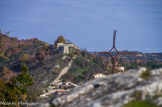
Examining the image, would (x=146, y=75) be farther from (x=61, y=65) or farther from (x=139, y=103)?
(x=61, y=65)

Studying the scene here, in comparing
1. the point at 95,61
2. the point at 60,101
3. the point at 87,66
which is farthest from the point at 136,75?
the point at 95,61

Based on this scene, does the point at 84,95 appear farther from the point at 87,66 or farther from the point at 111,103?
the point at 87,66

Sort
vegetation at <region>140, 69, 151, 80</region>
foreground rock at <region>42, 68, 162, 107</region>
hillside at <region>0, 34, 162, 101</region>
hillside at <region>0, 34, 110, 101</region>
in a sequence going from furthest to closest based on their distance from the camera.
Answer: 1. hillside at <region>0, 34, 110, 101</region>
2. hillside at <region>0, 34, 162, 101</region>
3. vegetation at <region>140, 69, 151, 80</region>
4. foreground rock at <region>42, 68, 162, 107</region>

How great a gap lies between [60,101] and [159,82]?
7.08 feet

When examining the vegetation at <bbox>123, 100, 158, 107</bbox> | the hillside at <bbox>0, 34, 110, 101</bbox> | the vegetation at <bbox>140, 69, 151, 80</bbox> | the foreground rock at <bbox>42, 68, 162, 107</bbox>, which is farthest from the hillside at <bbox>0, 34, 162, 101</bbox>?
Result: the vegetation at <bbox>123, 100, 158, 107</bbox>

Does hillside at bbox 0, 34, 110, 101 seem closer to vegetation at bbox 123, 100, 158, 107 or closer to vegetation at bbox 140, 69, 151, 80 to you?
vegetation at bbox 140, 69, 151, 80

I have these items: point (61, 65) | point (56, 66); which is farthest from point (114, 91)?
point (61, 65)

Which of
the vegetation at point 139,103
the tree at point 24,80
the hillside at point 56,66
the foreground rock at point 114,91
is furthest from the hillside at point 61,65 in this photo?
the vegetation at point 139,103

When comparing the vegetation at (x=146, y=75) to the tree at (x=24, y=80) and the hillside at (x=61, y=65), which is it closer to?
the tree at (x=24, y=80)

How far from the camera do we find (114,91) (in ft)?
25.6

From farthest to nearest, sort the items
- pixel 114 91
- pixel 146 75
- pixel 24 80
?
pixel 24 80 < pixel 146 75 < pixel 114 91

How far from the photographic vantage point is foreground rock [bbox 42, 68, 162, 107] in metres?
7.33

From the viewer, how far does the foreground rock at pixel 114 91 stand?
7332mm

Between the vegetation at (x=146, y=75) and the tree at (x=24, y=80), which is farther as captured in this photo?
the tree at (x=24, y=80)
